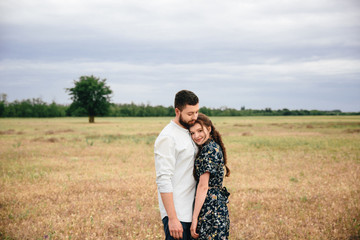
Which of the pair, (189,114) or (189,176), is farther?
(189,176)

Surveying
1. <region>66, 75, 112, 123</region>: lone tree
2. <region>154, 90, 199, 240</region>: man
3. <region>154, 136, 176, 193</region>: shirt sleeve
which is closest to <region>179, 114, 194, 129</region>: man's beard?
<region>154, 90, 199, 240</region>: man

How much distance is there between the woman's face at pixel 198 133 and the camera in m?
3.42

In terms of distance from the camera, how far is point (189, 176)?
11.3ft

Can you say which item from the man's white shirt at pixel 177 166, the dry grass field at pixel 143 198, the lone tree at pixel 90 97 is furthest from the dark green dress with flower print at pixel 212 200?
the lone tree at pixel 90 97

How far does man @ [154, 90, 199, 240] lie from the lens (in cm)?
318

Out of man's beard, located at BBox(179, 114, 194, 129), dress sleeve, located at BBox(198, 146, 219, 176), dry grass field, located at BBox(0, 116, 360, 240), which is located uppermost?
man's beard, located at BBox(179, 114, 194, 129)

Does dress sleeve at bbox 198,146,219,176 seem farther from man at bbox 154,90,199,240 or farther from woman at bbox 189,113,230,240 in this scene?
man at bbox 154,90,199,240

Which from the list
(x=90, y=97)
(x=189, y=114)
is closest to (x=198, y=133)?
(x=189, y=114)

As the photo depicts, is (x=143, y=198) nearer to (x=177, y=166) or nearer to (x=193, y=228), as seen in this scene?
(x=193, y=228)

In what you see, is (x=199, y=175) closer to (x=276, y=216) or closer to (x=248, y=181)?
(x=276, y=216)

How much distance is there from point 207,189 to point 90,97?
71039mm

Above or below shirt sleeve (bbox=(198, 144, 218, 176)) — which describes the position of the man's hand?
below

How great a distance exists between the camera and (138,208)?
7965 millimetres

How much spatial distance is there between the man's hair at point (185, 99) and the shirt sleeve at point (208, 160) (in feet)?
1.95
